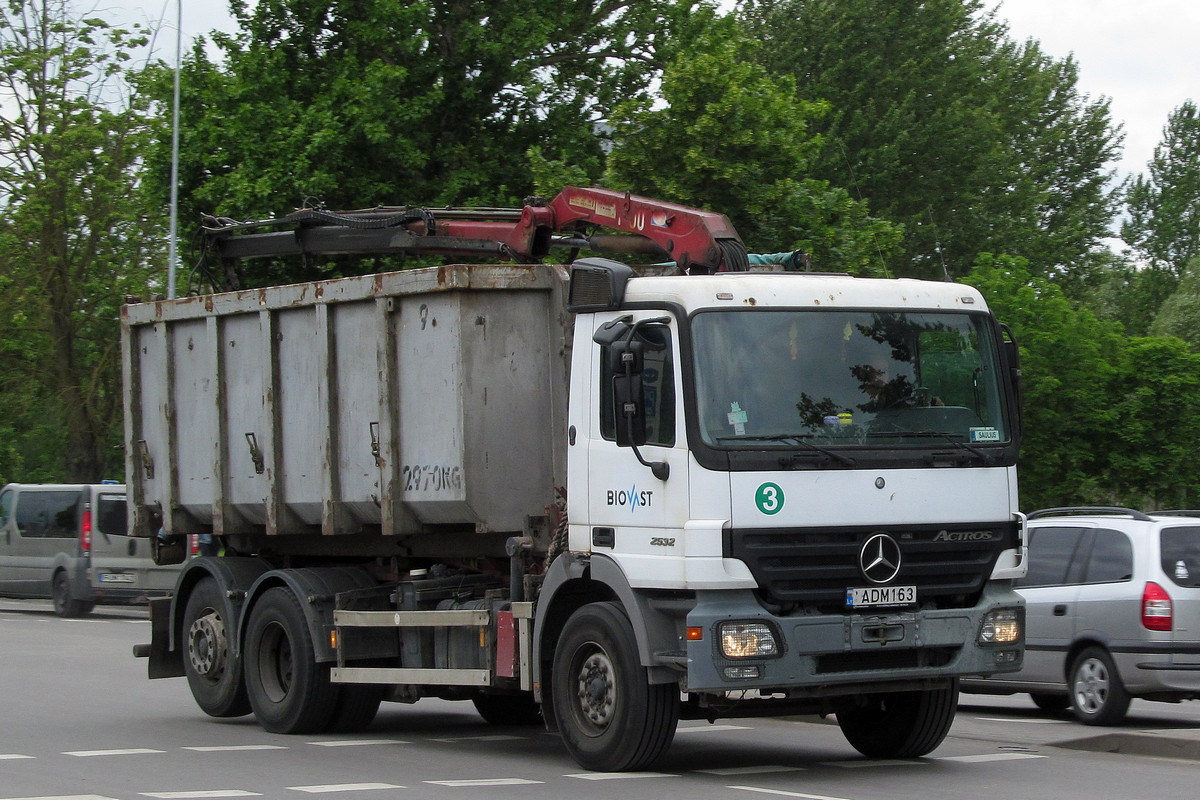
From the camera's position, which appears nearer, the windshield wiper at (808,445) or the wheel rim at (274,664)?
the windshield wiper at (808,445)

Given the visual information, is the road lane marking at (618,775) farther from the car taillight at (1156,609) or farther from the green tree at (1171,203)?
the green tree at (1171,203)

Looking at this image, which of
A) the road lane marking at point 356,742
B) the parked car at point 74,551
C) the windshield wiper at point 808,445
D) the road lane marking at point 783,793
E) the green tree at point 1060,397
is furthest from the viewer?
the parked car at point 74,551

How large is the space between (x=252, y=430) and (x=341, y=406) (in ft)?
4.14

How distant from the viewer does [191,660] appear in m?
12.8

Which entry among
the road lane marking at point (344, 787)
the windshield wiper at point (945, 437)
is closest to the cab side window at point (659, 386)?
the windshield wiper at point (945, 437)

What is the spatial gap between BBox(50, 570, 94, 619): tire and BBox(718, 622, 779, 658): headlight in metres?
19.7

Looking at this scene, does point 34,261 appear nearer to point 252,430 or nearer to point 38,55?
point 38,55

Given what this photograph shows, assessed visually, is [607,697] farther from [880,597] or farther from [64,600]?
[64,600]

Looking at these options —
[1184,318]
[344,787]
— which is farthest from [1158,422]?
[1184,318]

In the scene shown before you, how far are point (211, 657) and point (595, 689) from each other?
4.65 meters

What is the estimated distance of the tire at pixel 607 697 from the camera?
8.79 metres

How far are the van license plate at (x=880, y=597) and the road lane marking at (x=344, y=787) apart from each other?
2.63 metres

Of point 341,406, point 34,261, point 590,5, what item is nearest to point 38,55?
point 34,261

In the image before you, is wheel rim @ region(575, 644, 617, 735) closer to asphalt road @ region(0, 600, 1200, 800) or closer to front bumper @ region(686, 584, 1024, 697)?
asphalt road @ region(0, 600, 1200, 800)
